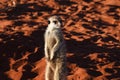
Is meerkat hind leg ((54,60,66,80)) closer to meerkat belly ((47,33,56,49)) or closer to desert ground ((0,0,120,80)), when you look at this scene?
meerkat belly ((47,33,56,49))

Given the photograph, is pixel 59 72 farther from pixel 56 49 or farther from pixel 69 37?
pixel 69 37

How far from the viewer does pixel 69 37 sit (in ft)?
28.5

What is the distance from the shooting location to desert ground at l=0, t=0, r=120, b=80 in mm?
7297

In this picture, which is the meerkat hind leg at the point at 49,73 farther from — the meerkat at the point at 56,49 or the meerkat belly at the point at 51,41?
the meerkat belly at the point at 51,41

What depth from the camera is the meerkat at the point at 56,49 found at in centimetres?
548

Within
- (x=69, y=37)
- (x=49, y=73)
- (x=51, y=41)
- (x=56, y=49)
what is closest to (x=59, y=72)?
(x=49, y=73)

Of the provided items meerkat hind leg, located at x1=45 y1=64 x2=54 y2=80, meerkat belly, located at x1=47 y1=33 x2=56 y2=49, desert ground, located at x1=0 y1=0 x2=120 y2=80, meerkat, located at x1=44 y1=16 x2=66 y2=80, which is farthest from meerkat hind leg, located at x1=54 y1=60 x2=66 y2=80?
desert ground, located at x1=0 y1=0 x2=120 y2=80

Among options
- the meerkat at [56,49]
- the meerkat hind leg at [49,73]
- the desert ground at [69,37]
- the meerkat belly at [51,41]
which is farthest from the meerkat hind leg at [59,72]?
the desert ground at [69,37]

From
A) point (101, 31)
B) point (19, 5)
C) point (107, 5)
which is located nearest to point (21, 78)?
point (101, 31)

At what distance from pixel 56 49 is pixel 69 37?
3219mm

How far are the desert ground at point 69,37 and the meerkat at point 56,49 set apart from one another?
1.38 meters

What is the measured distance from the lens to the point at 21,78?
7152 mm

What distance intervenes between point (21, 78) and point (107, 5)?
185 inches

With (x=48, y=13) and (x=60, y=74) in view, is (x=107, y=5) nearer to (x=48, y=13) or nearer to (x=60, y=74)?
(x=48, y=13)
